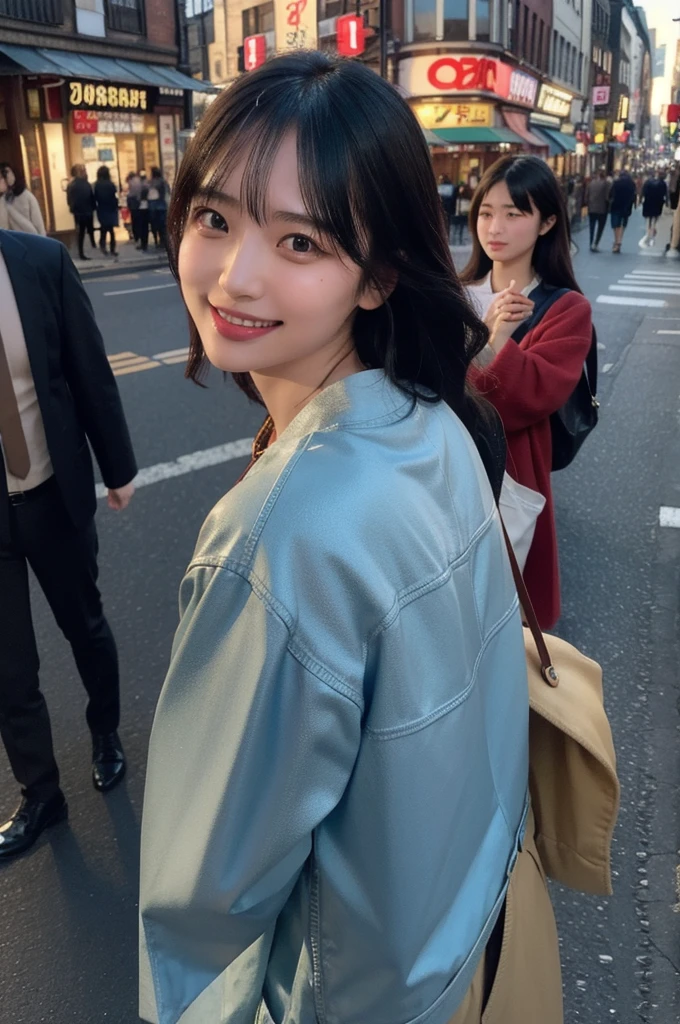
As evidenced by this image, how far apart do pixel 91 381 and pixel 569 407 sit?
4.96 ft

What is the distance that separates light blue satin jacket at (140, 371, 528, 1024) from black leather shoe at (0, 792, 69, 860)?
5.60 feet

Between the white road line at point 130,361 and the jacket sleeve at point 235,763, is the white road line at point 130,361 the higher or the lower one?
the lower one

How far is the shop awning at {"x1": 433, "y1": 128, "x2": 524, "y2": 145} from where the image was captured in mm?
27906

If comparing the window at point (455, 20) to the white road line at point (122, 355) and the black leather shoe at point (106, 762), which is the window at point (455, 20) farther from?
the black leather shoe at point (106, 762)

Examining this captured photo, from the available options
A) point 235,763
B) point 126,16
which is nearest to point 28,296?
point 235,763

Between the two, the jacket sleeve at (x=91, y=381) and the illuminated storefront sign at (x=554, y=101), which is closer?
the jacket sleeve at (x=91, y=381)

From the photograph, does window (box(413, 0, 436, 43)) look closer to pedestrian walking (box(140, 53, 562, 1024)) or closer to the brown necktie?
the brown necktie

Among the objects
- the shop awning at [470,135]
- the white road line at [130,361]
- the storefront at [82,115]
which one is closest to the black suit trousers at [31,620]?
the white road line at [130,361]

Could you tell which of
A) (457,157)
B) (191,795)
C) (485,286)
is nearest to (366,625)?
(191,795)

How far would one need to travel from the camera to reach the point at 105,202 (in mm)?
16625

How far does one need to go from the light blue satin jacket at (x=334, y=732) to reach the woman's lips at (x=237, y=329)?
0.14m

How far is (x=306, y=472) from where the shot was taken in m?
0.84

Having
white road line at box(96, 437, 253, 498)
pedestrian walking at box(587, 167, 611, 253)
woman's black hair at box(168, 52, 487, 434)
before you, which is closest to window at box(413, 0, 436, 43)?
pedestrian walking at box(587, 167, 611, 253)

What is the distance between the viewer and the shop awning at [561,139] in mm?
36350
